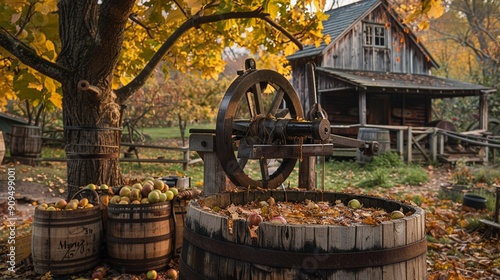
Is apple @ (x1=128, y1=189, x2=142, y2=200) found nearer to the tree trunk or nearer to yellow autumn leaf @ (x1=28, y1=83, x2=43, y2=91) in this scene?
the tree trunk

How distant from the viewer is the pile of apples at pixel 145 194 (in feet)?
13.4

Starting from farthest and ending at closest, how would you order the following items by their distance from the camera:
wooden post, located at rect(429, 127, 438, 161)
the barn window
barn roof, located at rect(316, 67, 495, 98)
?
the barn window → barn roof, located at rect(316, 67, 495, 98) → wooden post, located at rect(429, 127, 438, 161)

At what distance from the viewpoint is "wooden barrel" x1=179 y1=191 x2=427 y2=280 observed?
1.92 meters

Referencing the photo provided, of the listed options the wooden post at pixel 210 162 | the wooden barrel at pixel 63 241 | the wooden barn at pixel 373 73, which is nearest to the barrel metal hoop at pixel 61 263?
the wooden barrel at pixel 63 241

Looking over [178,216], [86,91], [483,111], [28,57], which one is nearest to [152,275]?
[178,216]

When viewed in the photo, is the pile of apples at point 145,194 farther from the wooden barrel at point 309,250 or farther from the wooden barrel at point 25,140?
the wooden barrel at point 25,140

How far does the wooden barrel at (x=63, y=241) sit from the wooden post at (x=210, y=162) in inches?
47.0

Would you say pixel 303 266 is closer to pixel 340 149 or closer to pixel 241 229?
pixel 241 229

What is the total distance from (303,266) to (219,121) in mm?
1952

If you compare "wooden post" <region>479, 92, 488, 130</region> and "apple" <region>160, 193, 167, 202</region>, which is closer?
"apple" <region>160, 193, 167, 202</region>

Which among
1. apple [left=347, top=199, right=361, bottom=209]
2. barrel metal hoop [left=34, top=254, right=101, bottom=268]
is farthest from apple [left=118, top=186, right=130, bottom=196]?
apple [left=347, top=199, right=361, bottom=209]

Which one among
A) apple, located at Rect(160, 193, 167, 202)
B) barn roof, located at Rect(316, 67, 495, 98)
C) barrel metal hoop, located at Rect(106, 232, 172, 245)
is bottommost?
barrel metal hoop, located at Rect(106, 232, 172, 245)

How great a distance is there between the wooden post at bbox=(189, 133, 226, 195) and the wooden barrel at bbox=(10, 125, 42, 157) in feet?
29.3

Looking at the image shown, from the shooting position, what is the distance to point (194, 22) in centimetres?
527
